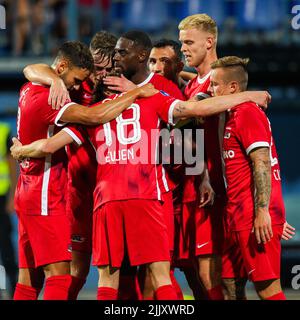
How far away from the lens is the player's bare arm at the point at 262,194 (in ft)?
20.7

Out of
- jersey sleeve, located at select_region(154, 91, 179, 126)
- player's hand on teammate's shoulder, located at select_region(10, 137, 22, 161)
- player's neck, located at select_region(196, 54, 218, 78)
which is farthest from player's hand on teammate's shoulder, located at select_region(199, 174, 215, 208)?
player's hand on teammate's shoulder, located at select_region(10, 137, 22, 161)

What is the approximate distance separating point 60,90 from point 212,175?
3.84 feet

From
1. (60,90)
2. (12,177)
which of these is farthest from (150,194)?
(12,177)

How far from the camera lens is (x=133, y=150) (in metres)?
6.41

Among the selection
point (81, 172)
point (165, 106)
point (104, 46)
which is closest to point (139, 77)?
point (165, 106)

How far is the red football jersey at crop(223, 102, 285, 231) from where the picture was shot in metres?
6.42

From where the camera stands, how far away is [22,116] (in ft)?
22.3

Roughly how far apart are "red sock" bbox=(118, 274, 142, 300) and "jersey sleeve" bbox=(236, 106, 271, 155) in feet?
4.42

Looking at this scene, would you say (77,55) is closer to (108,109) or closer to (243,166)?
(108,109)

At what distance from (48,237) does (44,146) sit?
593 mm

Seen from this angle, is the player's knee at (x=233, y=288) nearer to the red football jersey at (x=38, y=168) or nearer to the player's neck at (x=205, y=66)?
the red football jersey at (x=38, y=168)
